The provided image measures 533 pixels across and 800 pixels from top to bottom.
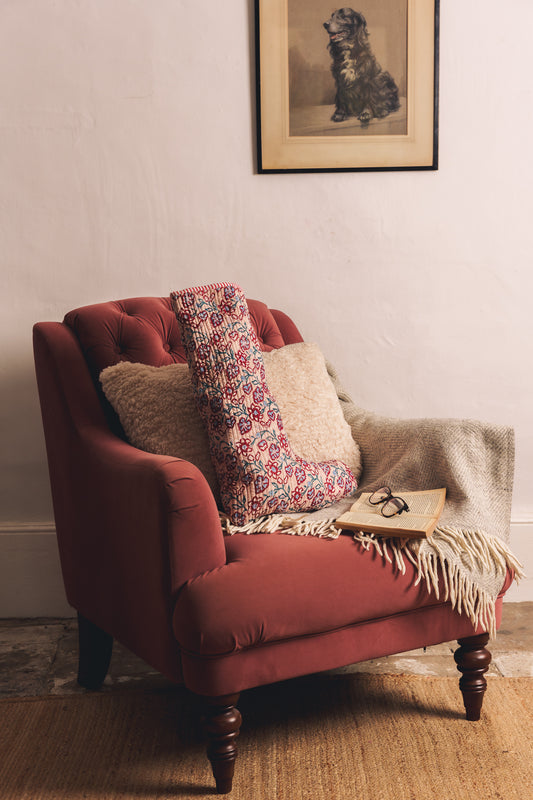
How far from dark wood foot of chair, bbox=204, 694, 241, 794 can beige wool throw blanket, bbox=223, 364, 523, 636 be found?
12.6 inches

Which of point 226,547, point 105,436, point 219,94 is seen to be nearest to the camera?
point 226,547

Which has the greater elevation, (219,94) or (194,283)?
(219,94)

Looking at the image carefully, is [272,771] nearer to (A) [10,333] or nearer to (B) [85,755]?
(B) [85,755]

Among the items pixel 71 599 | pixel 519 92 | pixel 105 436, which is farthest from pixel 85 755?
pixel 519 92

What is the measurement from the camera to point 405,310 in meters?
2.19

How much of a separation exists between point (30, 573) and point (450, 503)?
135 cm

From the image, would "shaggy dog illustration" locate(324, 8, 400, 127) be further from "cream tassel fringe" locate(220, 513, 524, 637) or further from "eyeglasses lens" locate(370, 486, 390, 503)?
"cream tassel fringe" locate(220, 513, 524, 637)

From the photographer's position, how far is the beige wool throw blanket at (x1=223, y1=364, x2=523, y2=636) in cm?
133

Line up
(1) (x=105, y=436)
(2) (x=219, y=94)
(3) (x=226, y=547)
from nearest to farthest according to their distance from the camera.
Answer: (3) (x=226, y=547) < (1) (x=105, y=436) < (2) (x=219, y=94)

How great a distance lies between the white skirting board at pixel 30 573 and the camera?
2.16m

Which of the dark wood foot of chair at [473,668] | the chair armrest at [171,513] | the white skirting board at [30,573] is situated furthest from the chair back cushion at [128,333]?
the dark wood foot of chair at [473,668]

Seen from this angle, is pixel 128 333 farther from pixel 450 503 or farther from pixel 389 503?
pixel 450 503

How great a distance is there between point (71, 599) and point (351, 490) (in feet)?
2.34

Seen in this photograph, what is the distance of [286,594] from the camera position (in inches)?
47.9
